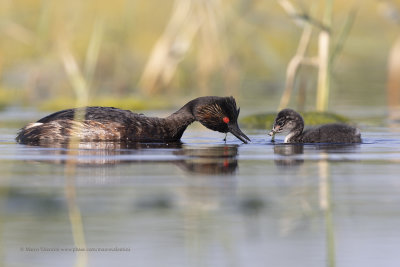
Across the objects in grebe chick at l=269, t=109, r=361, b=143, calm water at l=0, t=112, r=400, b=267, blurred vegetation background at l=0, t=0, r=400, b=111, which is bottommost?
calm water at l=0, t=112, r=400, b=267

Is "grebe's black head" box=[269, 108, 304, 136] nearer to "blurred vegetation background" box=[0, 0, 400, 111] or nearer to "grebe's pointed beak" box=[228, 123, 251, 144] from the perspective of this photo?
"grebe's pointed beak" box=[228, 123, 251, 144]

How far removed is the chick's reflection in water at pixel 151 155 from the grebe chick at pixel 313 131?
3.30 ft

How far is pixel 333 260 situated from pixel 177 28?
15.7 m

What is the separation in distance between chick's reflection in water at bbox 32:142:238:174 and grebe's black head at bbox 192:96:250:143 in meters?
0.58

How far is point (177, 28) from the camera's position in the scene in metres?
20.9

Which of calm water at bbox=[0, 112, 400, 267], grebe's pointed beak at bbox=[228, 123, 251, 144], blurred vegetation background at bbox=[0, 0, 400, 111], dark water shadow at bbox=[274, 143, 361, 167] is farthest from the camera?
blurred vegetation background at bbox=[0, 0, 400, 111]

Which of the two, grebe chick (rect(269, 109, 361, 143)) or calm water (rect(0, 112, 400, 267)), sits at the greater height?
grebe chick (rect(269, 109, 361, 143))

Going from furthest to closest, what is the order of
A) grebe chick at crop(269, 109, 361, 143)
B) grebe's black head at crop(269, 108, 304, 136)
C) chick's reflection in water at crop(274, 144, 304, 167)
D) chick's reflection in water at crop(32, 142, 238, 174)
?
grebe's black head at crop(269, 108, 304, 136), grebe chick at crop(269, 109, 361, 143), chick's reflection in water at crop(274, 144, 304, 167), chick's reflection in water at crop(32, 142, 238, 174)

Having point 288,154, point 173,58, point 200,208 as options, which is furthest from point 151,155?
point 173,58

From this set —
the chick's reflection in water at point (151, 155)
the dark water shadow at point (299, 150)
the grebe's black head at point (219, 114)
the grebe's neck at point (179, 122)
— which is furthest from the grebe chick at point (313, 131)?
the grebe's neck at point (179, 122)

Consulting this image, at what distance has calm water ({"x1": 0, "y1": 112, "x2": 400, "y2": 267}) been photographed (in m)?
5.79

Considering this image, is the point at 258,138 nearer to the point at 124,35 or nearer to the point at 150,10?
the point at 124,35

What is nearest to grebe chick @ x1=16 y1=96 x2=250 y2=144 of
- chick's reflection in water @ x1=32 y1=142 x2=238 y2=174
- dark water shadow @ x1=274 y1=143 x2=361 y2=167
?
chick's reflection in water @ x1=32 y1=142 x2=238 y2=174

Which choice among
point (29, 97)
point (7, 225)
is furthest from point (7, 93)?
point (7, 225)
